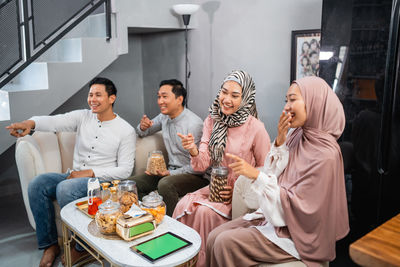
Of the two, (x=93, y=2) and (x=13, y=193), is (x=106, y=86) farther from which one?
(x=13, y=193)

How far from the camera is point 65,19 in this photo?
11.2 feet

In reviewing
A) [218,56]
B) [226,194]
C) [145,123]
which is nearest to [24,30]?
[145,123]

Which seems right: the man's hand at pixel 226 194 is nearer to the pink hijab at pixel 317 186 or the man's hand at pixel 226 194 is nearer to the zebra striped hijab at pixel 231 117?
the zebra striped hijab at pixel 231 117

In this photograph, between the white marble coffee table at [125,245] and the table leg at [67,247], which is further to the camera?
the table leg at [67,247]

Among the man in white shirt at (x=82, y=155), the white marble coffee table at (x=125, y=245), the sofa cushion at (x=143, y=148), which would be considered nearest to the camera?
the white marble coffee table at (x=125, y=245)

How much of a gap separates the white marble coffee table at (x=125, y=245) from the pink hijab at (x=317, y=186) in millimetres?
474

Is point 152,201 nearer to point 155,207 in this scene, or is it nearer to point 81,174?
point 155,207

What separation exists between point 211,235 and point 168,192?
0.76 meters

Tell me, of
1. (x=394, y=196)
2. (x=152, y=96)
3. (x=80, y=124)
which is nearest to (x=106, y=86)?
(x=80, y=124)

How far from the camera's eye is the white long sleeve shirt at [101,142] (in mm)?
3037

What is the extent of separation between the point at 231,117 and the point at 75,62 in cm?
156

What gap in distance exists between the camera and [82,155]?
3.11 meters

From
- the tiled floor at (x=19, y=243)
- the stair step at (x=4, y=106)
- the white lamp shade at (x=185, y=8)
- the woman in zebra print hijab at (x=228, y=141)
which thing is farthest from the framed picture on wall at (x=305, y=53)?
the stair step at (x=4, y=106)

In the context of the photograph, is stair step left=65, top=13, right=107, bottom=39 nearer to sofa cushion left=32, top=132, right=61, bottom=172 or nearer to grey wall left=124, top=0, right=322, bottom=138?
grey wall left=124, top=0, right=322, bottom=138
